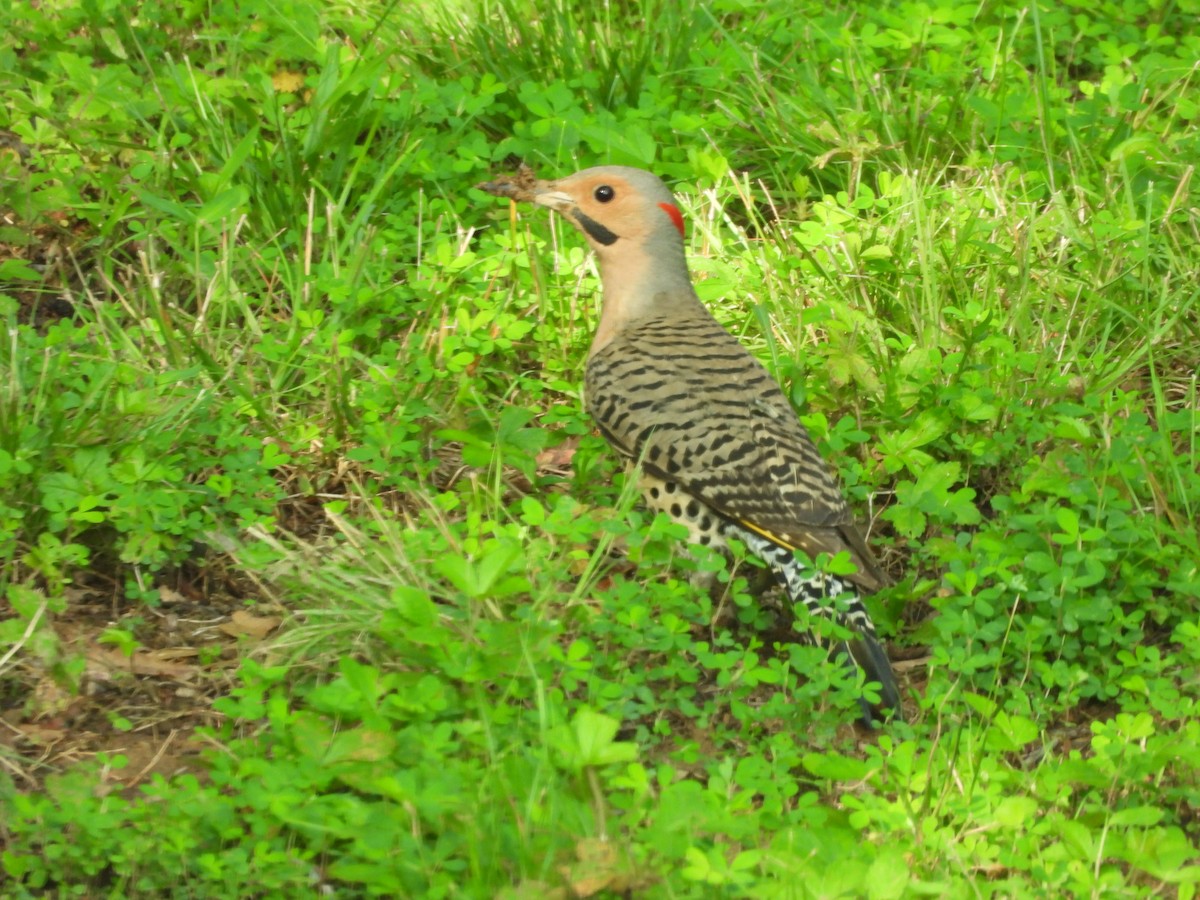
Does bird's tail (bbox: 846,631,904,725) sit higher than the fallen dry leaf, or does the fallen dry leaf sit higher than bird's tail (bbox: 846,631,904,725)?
bird's tail (bbox: 846,631,904,725)

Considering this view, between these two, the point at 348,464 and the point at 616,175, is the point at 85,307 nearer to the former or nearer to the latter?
the point at 348,464

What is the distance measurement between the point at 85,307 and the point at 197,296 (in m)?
0.42

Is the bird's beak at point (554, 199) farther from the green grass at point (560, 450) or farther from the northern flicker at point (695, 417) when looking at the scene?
the green grass at point (560, 450)

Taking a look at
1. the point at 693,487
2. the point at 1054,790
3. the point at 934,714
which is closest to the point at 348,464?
the point at 693,487

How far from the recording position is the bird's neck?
511 centimetres

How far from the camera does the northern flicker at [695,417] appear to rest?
432cm

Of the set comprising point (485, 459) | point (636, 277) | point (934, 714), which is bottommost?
point (934, 714)

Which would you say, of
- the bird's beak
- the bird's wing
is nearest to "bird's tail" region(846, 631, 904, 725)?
the bird's wing

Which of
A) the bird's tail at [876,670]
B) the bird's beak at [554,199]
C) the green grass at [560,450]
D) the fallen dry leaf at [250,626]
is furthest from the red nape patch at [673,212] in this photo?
the fallen dry leaf at [250,626]

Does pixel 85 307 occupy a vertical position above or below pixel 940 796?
above

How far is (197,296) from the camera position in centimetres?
527

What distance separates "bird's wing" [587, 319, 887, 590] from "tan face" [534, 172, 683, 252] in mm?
327

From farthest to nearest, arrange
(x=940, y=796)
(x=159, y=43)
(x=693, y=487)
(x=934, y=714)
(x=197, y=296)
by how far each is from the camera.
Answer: (x=159, y=43)
(x=197, y=296)
(x=693, y=487)
(x=934, y=714)
(x=940, y=796)

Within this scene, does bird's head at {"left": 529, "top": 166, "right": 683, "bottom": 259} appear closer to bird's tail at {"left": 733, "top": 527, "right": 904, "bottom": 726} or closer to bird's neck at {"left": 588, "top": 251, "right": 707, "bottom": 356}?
bird's neck at {"left": 588, "top": 251, "right": 707, "bottom": 356}
